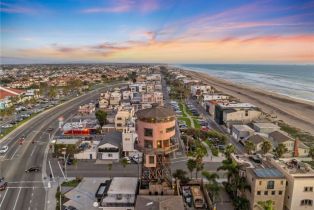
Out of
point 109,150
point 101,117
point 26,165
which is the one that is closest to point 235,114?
point 101,117

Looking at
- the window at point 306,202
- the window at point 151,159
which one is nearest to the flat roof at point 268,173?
the window at point 306,202

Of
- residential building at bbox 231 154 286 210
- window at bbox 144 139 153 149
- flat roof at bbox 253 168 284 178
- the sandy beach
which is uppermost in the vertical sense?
window at bbox 144 139 153 149

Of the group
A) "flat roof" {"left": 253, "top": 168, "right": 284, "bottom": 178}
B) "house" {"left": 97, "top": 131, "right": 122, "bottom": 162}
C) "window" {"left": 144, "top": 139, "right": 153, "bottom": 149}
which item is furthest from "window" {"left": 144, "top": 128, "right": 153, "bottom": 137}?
"house" {"left": 97, "top": 131, "right": 122, "bottom": 162}

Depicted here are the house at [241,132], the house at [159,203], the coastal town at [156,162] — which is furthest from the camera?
the house at [241,132]

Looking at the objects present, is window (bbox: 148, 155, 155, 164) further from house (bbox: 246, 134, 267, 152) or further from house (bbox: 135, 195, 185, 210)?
house (bbox: 246, 134, 267, 152)

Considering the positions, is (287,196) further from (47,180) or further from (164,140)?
(47,180)

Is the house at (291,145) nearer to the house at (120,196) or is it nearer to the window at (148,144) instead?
the house at (120,196)
